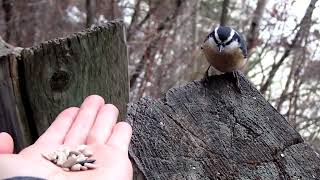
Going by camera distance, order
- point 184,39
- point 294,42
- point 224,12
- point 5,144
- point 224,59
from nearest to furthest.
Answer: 1. point 5,144
2. point 224,59
3. point 294,42
4. point 224,12
5. point 184,39

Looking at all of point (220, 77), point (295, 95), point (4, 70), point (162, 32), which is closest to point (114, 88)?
point (4, 70)

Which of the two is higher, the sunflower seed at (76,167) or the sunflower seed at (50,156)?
the sunflower seed at (50,156)

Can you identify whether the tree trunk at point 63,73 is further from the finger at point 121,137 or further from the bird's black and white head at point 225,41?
the bird's black and white head at point 225,41

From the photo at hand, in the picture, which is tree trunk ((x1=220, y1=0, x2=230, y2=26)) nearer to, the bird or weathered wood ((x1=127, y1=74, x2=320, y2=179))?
the bird

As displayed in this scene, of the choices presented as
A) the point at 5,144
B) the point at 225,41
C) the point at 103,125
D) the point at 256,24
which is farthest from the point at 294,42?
the point at 5,144

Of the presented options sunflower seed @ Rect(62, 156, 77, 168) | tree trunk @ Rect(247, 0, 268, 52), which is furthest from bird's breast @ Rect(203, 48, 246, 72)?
tree trunk @ Rect(247, 0, 268, 52)

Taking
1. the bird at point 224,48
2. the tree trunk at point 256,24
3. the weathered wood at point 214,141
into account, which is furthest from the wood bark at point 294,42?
the weathered wood at point 214,141

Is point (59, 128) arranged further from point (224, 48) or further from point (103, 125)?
point (224, 48)

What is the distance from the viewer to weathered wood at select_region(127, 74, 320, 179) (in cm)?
201

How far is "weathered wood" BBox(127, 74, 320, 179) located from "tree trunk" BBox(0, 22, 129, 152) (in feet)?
0.61

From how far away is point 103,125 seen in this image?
2.09 metres

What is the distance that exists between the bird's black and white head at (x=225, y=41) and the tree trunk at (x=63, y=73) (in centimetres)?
147

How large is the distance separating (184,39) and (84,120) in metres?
4.66

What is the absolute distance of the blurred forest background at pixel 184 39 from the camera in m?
5.10
